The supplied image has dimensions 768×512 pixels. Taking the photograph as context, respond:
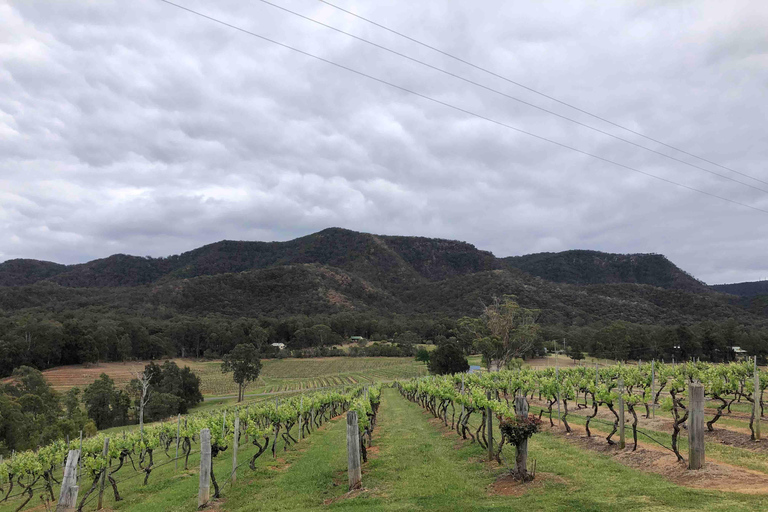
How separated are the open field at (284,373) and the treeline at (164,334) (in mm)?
3607

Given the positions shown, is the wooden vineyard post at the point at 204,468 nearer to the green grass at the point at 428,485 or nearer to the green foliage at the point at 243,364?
the green grass at the point at 428,485

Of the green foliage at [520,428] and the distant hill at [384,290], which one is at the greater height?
the distant hill at [384,290]

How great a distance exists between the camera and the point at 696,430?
9.70 meters

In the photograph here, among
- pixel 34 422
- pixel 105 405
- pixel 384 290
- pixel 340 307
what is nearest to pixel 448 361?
pixel 105 405

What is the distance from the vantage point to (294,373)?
3349 inches

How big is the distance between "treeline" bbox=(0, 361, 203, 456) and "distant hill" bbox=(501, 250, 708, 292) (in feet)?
487

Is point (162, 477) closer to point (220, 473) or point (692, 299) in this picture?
point (220, 473)

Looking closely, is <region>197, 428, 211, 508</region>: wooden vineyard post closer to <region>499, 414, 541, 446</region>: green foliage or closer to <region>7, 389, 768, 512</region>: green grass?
<region>7, 389, 768, 512</region>: green grass

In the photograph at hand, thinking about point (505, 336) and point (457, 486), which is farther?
point (505, 336)

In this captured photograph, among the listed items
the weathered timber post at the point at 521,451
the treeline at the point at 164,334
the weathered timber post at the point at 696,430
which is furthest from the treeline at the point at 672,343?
the weathered timber post at the point at 521,451

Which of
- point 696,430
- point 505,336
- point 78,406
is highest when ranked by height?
point 696,430

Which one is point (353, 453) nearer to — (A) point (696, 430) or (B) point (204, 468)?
(B) point (204, 468)

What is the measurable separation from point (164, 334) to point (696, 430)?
110980 mm

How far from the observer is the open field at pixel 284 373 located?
7044 centimetres
